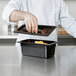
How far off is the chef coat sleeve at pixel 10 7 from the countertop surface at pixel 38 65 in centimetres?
31

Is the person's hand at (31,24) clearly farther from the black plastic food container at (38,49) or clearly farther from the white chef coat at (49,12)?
the white chef coat at (49,12)

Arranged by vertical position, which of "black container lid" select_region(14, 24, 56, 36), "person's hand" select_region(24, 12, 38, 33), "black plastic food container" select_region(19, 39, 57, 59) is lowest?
"black plastic food container" select_region(19, 39, 57, 59)

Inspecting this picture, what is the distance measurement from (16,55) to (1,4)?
7.72 ft

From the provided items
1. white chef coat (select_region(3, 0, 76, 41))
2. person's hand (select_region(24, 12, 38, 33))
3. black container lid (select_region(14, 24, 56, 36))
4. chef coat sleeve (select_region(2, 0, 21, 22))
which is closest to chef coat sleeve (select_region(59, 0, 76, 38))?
white chef coat (select_region(3, 0, 76, 41))

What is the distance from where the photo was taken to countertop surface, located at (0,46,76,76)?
3.86 feet

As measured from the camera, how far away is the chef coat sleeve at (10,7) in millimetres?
1758

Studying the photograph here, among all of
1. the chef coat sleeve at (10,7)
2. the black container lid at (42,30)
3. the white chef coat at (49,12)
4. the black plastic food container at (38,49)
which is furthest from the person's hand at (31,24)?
the white chef coat at (49,12)

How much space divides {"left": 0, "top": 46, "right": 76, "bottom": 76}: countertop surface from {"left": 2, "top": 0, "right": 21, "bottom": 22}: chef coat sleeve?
31 cm

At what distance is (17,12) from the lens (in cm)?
164

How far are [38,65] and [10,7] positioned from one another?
688 mm

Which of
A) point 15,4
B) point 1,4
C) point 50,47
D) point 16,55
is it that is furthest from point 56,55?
point 1,4

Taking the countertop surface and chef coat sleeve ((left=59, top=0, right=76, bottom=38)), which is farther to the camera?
chef coat sleeve ((left=59, top=0, right=76, bottom=38))

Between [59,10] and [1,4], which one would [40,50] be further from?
[1,4]

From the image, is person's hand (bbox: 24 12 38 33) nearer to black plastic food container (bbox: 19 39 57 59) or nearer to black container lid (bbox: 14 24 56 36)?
black container lid (bbox: 14 24 56 36)
